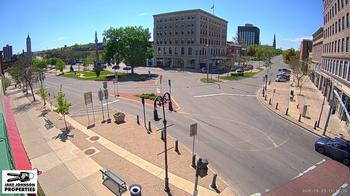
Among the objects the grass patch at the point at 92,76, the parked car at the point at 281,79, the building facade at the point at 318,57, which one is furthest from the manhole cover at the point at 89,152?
the parked car at the point at 281,79

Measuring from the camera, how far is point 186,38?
8656 cm

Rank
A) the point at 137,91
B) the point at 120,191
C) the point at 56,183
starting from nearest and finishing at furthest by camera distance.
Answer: the point at 120,191 < the point at 56,183 < the point at 137,91

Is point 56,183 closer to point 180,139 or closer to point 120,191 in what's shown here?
point 120,191

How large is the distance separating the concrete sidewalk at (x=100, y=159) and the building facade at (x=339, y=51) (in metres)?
19.3

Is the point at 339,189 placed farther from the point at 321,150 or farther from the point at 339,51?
the point at 339,51

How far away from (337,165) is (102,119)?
71.0 feet

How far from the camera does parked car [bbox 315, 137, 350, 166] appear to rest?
661 inches

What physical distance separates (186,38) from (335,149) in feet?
242

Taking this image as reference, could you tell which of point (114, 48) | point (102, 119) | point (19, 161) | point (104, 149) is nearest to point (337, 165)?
point (104, 149)

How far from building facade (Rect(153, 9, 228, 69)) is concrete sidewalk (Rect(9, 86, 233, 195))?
62745 millimetres

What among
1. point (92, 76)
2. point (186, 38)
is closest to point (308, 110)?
point (92, 76)

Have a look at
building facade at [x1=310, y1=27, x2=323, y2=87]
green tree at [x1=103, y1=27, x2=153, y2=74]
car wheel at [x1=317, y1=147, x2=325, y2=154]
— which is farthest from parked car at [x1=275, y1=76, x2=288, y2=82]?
car wheel at [x1=317, y1=147, x2=325, y2=154]

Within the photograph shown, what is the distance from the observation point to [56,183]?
14586 mm

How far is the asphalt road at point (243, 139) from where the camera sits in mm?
15359
